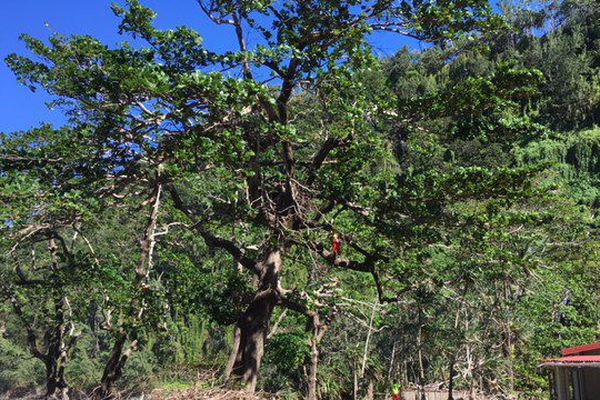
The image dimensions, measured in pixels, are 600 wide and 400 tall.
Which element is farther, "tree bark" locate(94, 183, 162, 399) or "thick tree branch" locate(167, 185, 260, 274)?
"thick tree branch" locate(167, 185, 260, 274)

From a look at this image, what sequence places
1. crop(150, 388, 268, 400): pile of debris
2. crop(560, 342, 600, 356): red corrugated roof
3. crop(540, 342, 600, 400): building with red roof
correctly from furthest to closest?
crop(540, 342, 600, 400): building with red roof → crop(560, 342, 600, 356): red corrugated roof → crop(150, 388, 268, 400): pile of debris

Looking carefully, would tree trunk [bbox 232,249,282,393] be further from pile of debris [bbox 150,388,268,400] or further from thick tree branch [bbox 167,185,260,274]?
pile of debris [bbox 150,388,268,400]

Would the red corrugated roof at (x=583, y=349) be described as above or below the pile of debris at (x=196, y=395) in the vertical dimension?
above

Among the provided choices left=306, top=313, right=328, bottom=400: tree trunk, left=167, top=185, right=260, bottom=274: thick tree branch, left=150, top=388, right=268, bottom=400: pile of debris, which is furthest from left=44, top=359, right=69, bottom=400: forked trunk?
left=150, top=388, right=268, bottom=400: pile of debris

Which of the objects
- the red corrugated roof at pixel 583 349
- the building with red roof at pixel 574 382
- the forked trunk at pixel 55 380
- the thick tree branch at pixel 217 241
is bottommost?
the forked trunk at pixel 55 380

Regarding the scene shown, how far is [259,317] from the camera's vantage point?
31.8ft

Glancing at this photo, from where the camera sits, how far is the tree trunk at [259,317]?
30.5 ft

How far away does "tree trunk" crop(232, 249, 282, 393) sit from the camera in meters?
9.30

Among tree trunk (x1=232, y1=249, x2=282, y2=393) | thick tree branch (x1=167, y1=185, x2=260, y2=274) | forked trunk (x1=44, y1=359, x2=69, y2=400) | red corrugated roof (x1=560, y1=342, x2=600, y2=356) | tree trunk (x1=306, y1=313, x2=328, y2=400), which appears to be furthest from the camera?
forked trunk (x1=44, y1=359, x2=69, y2=400)

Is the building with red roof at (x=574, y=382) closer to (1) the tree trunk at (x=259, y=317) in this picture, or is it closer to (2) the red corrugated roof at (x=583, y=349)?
(2) the red corrugated roof at (x=583, y=349)

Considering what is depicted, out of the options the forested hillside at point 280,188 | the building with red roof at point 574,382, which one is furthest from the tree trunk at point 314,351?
the building with red roof at point 574,382

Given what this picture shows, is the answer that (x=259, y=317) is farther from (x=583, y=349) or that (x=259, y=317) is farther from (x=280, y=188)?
(x=583, y=349)

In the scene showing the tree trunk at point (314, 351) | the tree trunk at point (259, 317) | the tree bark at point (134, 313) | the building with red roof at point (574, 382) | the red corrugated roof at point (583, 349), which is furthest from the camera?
the building with red roof at point (574, 382)

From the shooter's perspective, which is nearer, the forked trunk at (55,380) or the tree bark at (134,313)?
the tree bark at (134,313)
